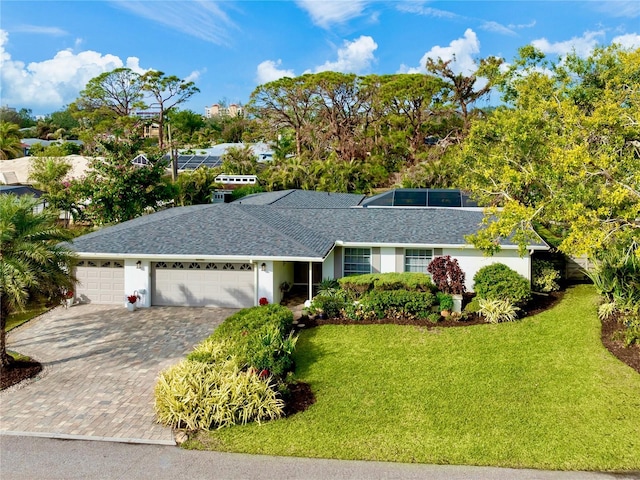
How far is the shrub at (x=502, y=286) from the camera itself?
17.2m

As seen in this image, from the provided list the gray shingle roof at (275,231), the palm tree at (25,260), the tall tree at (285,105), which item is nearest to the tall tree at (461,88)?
the tall tree at (285,105)

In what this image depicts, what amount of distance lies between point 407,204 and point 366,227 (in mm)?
4154

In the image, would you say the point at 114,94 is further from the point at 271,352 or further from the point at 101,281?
the point at 271,352

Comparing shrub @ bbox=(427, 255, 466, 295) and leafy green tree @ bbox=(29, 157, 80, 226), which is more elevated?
leafy green tree @ bbox=(29, 157, 80, 226)

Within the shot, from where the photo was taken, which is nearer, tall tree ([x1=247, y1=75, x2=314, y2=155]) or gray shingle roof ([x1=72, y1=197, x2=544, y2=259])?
gray shingle roof ([x1=72, y1=197, x2=544, y2=259])

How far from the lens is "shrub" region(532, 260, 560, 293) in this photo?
20000 mm

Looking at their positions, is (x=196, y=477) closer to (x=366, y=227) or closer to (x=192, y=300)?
(x=192, y=300)

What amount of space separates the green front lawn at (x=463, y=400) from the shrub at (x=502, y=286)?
119 centimetres

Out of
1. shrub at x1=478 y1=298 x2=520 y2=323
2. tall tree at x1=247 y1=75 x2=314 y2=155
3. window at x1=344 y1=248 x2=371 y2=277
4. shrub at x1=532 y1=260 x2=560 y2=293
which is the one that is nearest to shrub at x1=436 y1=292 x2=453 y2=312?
shrub at x1=478 y1=298 x2=520 y2=323

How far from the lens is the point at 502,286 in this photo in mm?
17297

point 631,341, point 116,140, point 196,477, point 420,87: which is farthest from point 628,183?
point 420,87

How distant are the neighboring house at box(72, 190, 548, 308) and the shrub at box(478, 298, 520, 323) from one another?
8.93ft

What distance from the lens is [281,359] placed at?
1266 cm

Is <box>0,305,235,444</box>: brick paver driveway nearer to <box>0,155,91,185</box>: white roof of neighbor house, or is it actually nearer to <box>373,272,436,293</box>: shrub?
<box>373,272,436,293</box>: shrub
